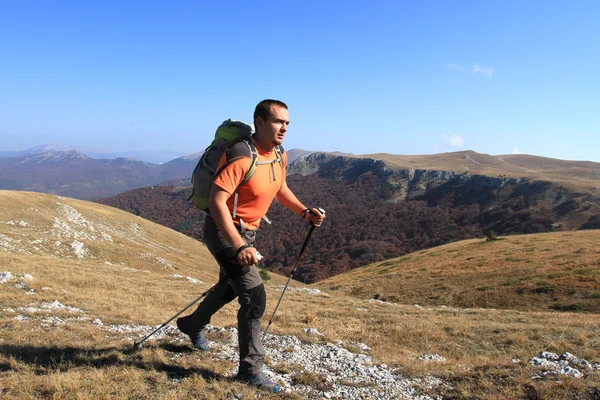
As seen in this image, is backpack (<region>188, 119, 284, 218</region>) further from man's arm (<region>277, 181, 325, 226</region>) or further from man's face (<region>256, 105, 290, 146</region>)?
man's arm (<region>277, 181, 325, 226</region>)

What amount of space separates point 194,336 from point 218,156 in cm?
338

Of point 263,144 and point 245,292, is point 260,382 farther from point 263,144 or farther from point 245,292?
point 263,144

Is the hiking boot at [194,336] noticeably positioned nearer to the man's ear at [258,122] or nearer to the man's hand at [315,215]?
the man's hand at [315,215]

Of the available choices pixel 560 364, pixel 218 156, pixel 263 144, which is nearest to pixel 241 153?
pixel 218 156

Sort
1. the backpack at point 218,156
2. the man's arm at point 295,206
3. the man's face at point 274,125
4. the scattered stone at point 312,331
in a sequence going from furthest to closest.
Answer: the scattered stone at point 312,331, the man's arm at point 295,206, the man's face at point 274,125, the backpack at point 218,156

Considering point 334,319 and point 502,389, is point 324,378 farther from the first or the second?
point 334,319

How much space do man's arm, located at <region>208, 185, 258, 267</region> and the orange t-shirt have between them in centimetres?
10

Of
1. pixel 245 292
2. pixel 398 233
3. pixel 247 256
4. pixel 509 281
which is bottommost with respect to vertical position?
pixel 398 233

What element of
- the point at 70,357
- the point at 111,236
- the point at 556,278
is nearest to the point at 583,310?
the point at 556,278

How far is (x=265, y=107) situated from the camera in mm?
5047

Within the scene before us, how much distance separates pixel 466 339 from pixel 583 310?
53.8ft

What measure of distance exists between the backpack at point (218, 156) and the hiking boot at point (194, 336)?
2373mm

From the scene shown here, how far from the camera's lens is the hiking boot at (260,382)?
509cm

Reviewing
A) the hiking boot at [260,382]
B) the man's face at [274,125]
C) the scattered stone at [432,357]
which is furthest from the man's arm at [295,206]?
the scattered stone at [432,357]
